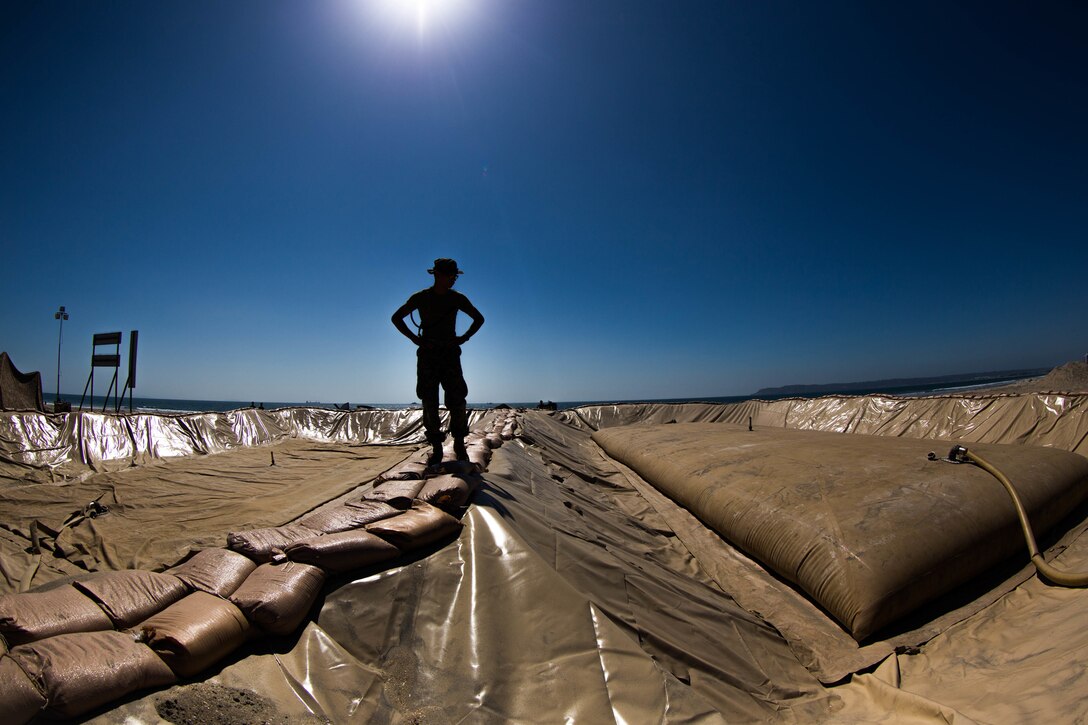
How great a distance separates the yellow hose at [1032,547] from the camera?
8.94 feet

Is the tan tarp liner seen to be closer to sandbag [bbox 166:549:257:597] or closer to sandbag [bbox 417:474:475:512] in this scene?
sandbag [bbox 417:474:475:512]

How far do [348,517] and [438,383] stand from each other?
1.80m

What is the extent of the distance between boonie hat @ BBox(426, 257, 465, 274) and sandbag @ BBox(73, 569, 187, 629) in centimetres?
276

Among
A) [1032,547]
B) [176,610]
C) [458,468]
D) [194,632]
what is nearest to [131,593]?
[176,610]

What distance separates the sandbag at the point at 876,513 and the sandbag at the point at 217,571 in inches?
129

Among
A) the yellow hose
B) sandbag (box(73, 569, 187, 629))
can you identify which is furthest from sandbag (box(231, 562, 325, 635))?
the yellow hose

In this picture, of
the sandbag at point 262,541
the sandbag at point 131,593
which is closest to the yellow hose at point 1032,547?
the sandbag at point 262,541

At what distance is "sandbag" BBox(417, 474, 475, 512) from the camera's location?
280 centimetres

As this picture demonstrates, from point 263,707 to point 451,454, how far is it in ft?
9.57

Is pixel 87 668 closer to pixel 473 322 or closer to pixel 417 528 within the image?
pixel 417 528

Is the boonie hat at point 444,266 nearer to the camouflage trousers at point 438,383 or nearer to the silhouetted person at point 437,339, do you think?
the silhouetted person at point 437,339

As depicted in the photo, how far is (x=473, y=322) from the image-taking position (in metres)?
4.10

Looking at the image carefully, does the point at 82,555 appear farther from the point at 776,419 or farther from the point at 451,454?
the point at 776,419

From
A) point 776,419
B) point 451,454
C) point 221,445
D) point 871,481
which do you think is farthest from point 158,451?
point 776,419
